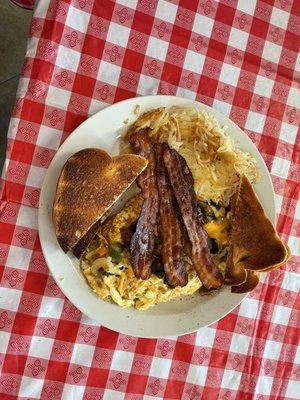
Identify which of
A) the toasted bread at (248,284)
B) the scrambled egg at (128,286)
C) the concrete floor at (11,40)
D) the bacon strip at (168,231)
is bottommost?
the scrambled egg at (128,286)

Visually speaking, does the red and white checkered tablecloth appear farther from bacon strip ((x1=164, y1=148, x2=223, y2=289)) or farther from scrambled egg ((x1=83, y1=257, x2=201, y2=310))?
bacon strip ((x1=164, y1=148, x2=223, y2=289))

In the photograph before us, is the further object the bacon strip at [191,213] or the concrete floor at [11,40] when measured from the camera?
the concrete floor at [11,40]

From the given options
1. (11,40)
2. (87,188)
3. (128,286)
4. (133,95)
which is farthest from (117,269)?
(11,40)

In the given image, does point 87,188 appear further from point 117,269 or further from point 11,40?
point 11,40

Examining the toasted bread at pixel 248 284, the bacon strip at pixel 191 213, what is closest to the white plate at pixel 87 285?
the toasted bread at pixel 248 284

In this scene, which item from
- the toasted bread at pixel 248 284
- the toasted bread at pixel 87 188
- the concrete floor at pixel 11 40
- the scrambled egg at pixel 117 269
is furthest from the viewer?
the concrete floor at pixel 11 40

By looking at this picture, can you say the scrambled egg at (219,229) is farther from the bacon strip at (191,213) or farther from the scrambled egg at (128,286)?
the scrambled egg at (128,286)

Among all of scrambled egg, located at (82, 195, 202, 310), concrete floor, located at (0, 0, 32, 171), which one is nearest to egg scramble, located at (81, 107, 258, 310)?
scrambled egg, located at (82, 195, 202, 310)

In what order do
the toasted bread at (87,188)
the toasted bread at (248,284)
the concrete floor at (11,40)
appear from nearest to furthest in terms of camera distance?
the toasted bread at (87,188) → the toasted bread at (248,284) → the concrete floor at (11,40)
